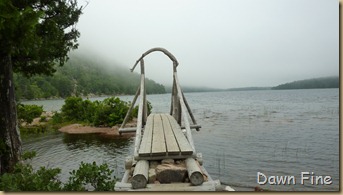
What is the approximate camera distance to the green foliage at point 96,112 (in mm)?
34500

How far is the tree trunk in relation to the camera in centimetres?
836

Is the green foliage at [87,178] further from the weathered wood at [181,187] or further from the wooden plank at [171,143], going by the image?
the weathered wood at [181,187]

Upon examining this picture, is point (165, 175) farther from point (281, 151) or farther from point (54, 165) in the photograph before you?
point (281, 151)

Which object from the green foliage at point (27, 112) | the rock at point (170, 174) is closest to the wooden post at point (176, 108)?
the rock at point (170, 174)

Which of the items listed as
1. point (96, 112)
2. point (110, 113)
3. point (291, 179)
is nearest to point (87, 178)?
point (291, 179)

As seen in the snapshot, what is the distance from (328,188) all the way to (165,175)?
12916mm

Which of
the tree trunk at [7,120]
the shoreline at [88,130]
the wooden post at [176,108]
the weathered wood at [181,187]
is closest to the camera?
the weathered wood at [181,187]

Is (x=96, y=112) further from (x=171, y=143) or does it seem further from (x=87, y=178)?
(x=171, y=143)

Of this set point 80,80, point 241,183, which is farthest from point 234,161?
point 80,80

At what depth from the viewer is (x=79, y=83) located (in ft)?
404

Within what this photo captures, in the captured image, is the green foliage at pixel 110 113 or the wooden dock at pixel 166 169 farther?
the green foliage at pixel 110 113

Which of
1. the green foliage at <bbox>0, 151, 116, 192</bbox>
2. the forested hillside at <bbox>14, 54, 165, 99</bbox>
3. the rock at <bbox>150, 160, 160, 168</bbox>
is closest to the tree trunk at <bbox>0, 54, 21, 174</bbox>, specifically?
the green foliage at <bbox>0, 151, 116, 192</bbox>

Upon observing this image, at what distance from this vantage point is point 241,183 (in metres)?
14.9

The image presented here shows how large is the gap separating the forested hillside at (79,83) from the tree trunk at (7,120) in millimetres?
76538
